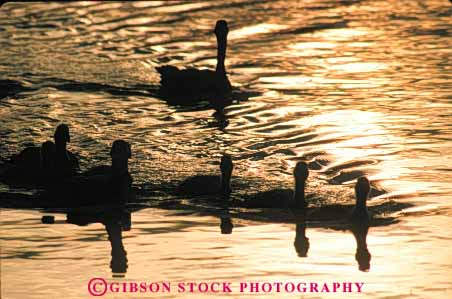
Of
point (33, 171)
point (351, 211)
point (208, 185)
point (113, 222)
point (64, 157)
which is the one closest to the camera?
point (351, 211)

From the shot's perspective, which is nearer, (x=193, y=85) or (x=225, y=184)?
(x=225, y=184)

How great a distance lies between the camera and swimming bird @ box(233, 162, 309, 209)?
18.1m

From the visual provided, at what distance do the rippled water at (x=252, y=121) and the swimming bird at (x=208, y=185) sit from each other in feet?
1.26

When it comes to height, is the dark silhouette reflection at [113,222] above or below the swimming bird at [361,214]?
below

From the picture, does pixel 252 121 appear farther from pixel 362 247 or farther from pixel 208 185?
pixel 362 247

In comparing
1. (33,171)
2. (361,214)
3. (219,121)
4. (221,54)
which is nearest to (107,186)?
(33,171)

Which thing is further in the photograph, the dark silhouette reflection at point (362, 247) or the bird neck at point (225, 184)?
the bird neck at point (225, 184)

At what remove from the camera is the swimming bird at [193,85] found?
2669cm

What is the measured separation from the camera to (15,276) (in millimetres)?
15516

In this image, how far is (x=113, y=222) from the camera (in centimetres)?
1817

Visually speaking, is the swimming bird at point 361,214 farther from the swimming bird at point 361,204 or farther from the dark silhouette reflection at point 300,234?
the dark silhouette reflection at point 300,234

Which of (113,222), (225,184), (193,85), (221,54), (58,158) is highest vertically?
(221,54)

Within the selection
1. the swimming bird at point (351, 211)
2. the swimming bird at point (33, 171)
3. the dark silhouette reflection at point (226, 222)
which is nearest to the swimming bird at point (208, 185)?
the dark silhouette reflection at point (226, 222)

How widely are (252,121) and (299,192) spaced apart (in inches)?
241
